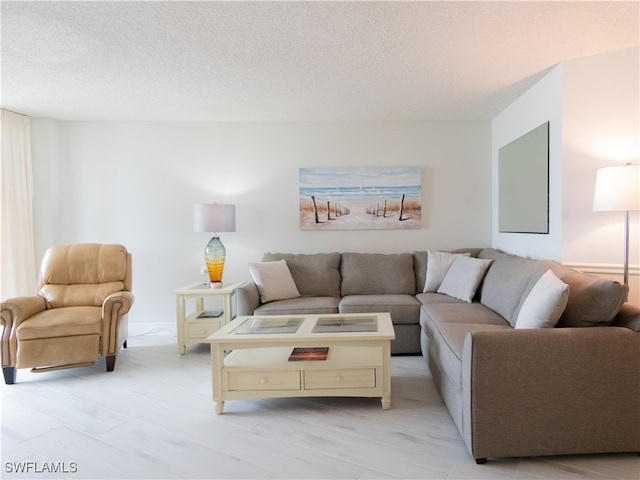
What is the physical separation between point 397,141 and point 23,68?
3.35 metres

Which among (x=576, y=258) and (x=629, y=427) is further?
(x=576, y=258)

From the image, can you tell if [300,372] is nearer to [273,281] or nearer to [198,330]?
[273,281]

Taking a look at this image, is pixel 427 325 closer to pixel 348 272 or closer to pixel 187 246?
pixel 348 272

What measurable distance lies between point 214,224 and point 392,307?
184 centimetres

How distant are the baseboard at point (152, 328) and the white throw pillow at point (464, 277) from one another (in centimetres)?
292

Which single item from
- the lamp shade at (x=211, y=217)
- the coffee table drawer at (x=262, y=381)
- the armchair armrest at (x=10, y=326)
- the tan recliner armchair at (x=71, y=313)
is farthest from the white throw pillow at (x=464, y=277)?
the armchair armrest at (x=10, y=326)

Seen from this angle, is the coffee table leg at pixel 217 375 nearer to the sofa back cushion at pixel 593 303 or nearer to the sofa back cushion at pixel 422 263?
the sofa back cushion at pixel 593 303

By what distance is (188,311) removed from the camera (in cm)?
411

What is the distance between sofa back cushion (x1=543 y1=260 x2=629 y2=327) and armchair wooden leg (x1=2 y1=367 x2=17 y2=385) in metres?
3.73

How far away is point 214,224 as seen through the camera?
3535mm

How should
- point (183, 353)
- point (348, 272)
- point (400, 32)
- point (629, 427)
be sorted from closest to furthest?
point (629, 427)
point (400, 32)
point (183, 353)
point (348, 272)

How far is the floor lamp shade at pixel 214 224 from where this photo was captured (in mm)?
3529

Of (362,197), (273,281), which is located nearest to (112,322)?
(273,281)

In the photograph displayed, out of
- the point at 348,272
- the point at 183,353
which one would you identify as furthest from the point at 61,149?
the point at 348,272
